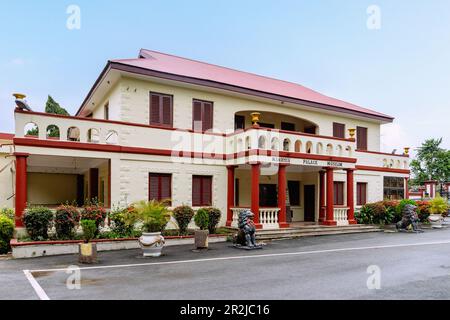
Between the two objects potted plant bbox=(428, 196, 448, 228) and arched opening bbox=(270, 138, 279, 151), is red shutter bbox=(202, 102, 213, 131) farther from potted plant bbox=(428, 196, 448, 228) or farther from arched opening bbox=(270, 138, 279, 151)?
potted plant bbox=(428, 196, 448, 228)

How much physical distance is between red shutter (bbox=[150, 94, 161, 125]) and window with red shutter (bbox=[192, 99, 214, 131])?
1.78 meters

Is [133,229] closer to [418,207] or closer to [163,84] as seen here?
[163,84]

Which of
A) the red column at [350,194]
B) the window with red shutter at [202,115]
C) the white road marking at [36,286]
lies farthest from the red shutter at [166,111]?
the red column at [350,194]

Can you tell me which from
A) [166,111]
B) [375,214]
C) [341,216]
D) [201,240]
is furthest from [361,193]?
[201,240]

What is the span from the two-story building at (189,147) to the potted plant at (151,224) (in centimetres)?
276

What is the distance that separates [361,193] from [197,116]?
12.2 m

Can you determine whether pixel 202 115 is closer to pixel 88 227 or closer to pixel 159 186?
pixel 159 186

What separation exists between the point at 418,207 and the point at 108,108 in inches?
737

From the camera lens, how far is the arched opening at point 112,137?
15.8 metres

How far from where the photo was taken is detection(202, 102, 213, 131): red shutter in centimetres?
1853

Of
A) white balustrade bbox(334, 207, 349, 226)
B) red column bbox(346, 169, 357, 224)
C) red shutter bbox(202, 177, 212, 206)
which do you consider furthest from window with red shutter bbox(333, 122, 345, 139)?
red shutter bbox(202, 177, 212, 206)

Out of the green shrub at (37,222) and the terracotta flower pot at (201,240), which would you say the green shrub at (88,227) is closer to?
the green shrub at (37,222)

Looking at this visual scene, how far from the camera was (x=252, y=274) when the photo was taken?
9320mm

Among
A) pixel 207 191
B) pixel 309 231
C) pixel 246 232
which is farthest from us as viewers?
pixel 207 191
